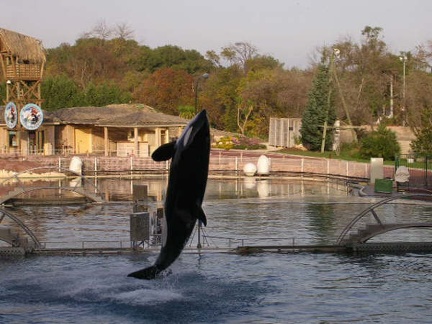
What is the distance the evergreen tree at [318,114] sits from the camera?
230ft

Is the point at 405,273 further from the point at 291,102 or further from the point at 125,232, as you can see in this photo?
the point at 291,102

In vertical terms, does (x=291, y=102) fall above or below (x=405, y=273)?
above

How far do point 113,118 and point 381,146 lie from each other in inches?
833

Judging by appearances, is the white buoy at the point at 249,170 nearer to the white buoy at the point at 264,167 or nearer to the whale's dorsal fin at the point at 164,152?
the white buoy at the point at 264,167

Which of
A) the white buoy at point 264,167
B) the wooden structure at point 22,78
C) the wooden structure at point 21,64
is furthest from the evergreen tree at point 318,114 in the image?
the wooden structure at point 21,64

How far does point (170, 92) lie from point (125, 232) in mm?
71110

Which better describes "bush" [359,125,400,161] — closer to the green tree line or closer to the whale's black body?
the green tree line

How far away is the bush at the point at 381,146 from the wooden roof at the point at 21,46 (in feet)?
86.0

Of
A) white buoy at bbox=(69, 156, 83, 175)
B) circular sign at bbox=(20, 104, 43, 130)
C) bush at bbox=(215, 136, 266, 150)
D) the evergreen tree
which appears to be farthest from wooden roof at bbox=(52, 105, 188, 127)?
the evergreen tree

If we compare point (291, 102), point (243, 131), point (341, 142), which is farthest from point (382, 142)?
point (243, 131)

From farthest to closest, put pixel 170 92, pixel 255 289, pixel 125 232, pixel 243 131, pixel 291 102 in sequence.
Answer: pixel 170 92 < pixel 243 131 < pixel 291 102 < pixel 125 232 < pixel 255 289

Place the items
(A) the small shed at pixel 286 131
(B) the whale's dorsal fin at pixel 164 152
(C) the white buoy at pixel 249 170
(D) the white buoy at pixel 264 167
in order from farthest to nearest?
(A) the small shed at pixel 286 131 → (C) the white buoy at pixel 249 170 → (D) the white buoy at pixel 264 167 → (B) the whale's dorsal fin at pixel 164 152

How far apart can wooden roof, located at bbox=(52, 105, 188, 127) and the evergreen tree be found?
1207 cm

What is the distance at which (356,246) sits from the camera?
2578 centimetres
